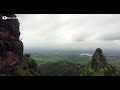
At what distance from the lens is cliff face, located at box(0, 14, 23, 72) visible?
20.3 meters

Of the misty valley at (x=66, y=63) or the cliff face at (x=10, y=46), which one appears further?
the misty valley at (x=66, y=63)

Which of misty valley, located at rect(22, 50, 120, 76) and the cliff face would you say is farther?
misty valley, located at rect(22, 50, 120, 76)

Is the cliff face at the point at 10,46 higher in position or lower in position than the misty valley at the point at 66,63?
higher

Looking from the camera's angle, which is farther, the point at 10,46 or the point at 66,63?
the point at 66,63

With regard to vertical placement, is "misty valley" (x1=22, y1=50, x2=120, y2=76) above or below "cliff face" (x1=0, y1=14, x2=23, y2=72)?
below

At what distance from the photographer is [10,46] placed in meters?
22.5

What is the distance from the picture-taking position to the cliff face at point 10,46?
799 inches

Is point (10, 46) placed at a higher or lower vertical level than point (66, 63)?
higher
